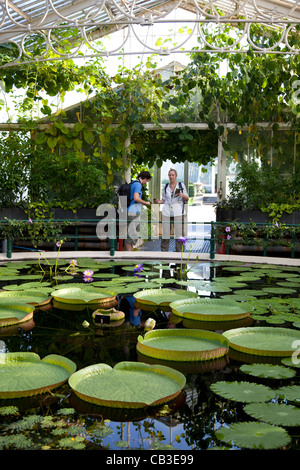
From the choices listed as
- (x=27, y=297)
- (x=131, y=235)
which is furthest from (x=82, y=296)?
(x=131, y=235)

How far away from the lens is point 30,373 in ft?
8.78

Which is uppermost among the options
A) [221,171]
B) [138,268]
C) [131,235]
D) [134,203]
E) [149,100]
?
[149,100]

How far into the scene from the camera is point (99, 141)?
1076 centimetres

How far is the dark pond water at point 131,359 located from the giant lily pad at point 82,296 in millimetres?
82

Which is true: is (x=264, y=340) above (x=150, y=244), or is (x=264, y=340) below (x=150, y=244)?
below

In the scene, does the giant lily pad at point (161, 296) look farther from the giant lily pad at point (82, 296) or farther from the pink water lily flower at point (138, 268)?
the pink water lily flower at point (138, 268)

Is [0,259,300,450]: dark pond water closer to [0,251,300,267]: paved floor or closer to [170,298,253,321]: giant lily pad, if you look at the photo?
[170,298,253,321]: giant lily pad

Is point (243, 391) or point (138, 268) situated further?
point (138, 268)

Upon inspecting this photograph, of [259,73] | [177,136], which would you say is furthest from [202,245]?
[259,73]

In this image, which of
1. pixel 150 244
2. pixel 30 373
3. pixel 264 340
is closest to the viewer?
pixel 30 373

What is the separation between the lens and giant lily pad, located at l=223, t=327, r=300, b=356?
10.2 feet

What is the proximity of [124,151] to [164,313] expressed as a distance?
20.3 ft

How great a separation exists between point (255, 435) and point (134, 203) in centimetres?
582

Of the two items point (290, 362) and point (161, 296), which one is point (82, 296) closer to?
point (161, 296)
